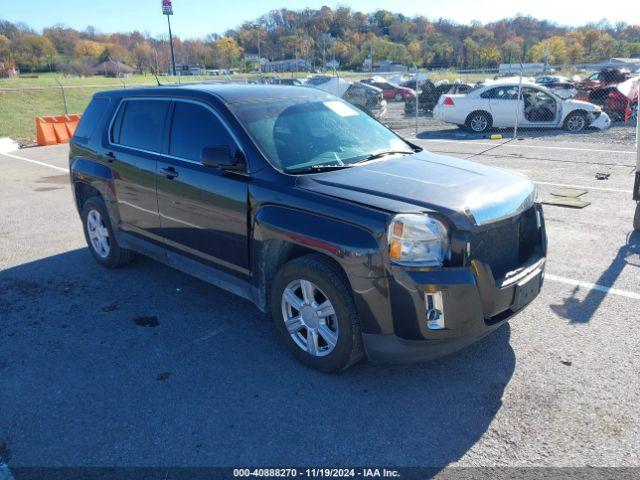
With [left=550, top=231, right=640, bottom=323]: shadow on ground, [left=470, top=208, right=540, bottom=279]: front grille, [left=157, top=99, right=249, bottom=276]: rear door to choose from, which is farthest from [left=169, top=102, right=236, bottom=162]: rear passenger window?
[left=550, top=231, right=640, bottom=323]: shadow on ground

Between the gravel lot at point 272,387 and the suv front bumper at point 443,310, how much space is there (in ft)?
1.20

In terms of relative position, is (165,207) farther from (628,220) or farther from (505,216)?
(628,220)

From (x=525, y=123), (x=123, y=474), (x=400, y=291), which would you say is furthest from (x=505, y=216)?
(x=525, y=123)

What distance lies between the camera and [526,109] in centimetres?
1641

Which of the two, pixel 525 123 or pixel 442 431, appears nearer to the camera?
pixel 442 431

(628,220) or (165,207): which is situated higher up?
(165,207)

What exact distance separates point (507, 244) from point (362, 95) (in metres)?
20.0

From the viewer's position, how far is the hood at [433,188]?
10.7ft

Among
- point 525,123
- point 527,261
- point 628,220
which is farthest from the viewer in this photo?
point 525,123

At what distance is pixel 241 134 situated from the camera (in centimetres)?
405

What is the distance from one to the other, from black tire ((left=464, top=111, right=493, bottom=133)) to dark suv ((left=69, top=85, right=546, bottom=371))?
1286cm

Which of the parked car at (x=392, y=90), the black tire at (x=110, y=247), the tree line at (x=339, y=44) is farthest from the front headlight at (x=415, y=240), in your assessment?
the tree line at (x=339, y=44)

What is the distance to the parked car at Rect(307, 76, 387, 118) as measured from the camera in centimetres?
2150

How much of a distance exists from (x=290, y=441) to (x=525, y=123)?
51.4 feet
